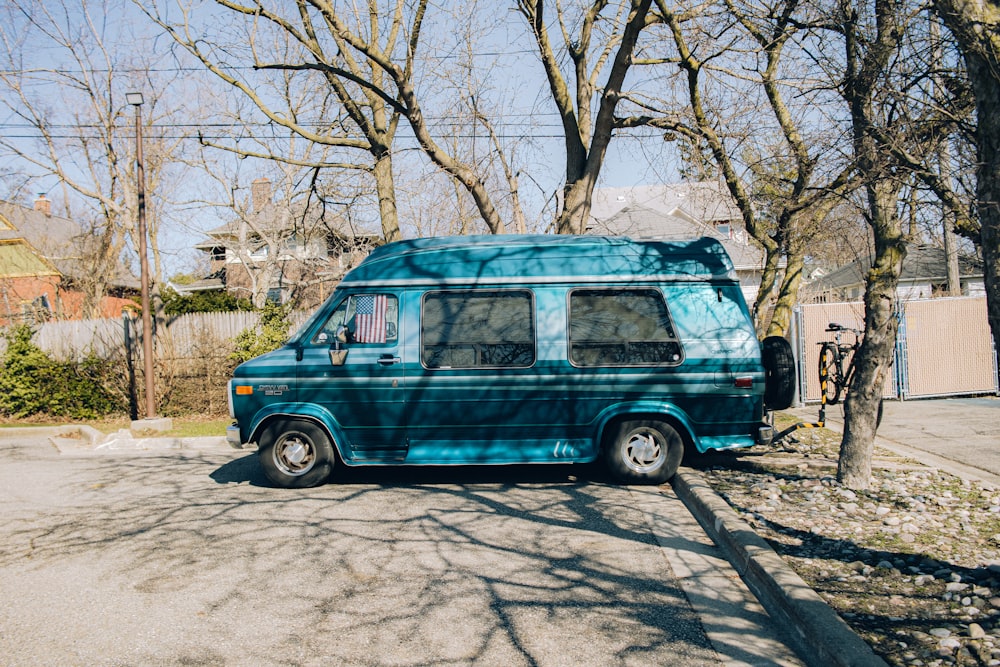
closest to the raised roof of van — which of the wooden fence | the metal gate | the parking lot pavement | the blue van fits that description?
the blue van

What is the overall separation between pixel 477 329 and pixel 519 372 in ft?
2.19

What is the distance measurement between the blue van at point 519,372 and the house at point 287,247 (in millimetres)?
7172

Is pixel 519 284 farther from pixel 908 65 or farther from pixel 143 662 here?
pixel 143 662

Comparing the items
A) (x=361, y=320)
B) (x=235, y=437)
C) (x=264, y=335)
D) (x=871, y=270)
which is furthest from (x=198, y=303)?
(x=871, y=270)

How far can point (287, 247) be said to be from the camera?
102 ft

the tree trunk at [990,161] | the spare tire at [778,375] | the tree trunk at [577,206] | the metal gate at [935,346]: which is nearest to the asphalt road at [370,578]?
the spare tire at [778,375]

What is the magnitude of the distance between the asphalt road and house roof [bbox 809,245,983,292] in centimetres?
352

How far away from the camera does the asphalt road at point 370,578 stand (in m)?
4.24

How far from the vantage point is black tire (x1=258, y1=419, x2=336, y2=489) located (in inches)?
327

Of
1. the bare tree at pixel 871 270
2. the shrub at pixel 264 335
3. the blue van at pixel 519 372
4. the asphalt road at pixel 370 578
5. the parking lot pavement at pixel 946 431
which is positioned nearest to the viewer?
the asphalt road at pixel 370 578

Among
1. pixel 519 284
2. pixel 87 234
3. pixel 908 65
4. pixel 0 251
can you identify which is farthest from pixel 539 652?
pixel 0 251

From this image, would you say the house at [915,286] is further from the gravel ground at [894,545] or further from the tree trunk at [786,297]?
the gravel ground at [894,545]

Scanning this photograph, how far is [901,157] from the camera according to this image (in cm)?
598

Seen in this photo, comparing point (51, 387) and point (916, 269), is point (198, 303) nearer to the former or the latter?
point (51, 387)
